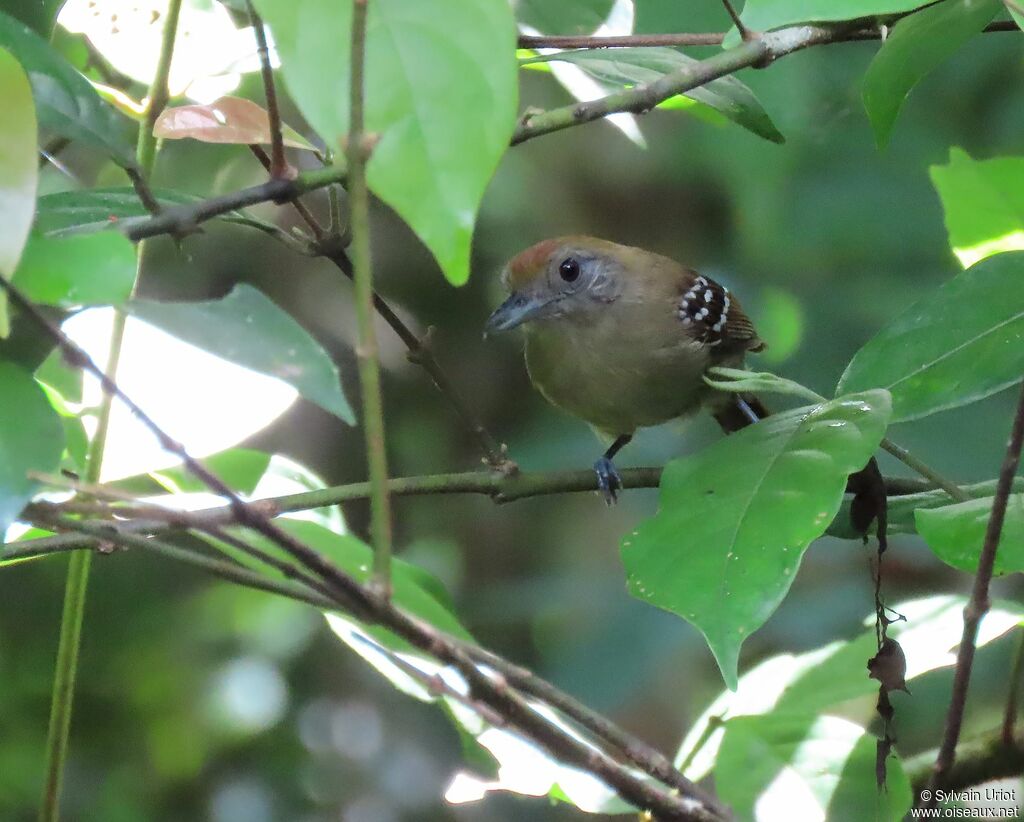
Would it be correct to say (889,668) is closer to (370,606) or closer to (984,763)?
(984,763)

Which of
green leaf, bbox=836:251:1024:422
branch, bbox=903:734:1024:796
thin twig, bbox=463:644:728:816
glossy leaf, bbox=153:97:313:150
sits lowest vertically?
thin twig, bbox=463:644:728:816

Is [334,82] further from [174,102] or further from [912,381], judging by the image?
[174,102]

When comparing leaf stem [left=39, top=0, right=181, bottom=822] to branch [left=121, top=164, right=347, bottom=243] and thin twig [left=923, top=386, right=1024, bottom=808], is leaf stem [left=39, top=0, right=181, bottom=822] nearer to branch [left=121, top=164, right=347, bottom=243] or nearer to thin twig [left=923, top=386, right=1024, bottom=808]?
branch [left=121, top=164, right=347, bottom=243]

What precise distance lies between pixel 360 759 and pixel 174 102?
9.52ft

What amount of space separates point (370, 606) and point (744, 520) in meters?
0.55

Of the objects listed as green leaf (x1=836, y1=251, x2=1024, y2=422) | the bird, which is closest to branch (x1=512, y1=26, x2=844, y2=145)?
green leaf (x1=836, y1=251, x2=1024, y2=422)

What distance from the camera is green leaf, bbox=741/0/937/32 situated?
1.00 m

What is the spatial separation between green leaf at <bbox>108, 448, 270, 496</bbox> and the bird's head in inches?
46.1

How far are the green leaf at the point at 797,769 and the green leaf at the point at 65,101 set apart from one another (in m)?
1.15

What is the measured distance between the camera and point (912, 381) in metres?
1.29

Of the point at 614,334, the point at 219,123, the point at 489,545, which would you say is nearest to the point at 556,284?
the point at 614,334

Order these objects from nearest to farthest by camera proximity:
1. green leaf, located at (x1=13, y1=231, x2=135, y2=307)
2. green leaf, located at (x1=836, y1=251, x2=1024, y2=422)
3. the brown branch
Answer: the brown branch < green leaf, located at (x1=13, y1=231, x2=135, y2=307) < green leaf, located at (x1=836, y1=251, x2=1024, y2=422)

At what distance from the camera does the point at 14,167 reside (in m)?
0.87

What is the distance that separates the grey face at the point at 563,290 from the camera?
278 centimetres
